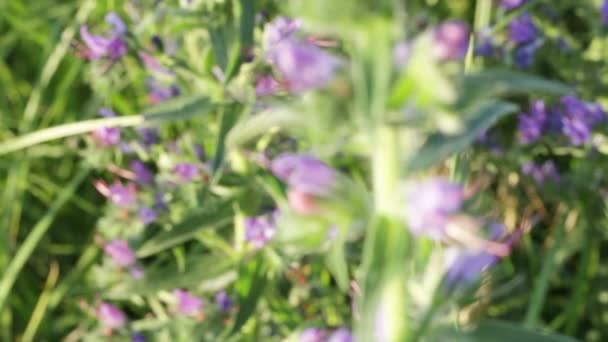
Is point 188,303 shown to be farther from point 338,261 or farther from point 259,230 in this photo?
point 338,261

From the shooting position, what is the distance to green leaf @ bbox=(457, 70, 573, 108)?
86cm

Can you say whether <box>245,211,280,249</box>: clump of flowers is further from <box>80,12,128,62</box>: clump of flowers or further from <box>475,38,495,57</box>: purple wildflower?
<box>475,38,495,57</box>: purple wildflower

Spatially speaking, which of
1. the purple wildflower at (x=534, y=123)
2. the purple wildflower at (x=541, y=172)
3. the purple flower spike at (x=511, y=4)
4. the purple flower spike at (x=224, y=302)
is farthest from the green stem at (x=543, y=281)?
the purple flower spike at (x=224, y=302)

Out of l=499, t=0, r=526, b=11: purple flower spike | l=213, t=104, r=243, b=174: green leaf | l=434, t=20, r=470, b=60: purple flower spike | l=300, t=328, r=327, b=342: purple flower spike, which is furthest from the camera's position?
l=499, t=0, r=526, b=11: purple flower spike

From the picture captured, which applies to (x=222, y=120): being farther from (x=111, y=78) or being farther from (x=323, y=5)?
(x=323, y=5)

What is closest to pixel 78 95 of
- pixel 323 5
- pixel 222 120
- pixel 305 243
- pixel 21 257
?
pixel 21 257

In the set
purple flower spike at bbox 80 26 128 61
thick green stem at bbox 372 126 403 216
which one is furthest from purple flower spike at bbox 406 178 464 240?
purple flower spike at bbox 80 26 128 61

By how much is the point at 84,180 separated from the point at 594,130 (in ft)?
4.85

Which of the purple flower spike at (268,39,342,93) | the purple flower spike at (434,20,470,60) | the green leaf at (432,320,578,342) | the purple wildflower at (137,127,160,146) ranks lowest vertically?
the purple wildflower at (137,127,160,146)

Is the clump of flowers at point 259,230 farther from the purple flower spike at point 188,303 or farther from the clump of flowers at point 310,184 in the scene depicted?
the clump of flowers at point 310,184

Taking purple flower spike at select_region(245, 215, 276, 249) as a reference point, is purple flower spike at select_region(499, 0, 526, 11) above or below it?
above

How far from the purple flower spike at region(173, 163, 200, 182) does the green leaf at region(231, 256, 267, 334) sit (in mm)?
184

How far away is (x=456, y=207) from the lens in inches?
34.3

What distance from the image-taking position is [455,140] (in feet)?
2.99
